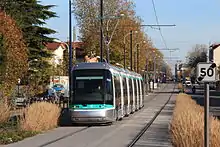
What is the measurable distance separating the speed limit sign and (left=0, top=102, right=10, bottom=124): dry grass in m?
14.6

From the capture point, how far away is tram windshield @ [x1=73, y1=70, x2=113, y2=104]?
84.8 feet

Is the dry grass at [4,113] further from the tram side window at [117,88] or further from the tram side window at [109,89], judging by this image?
the tram side window at [117,88]

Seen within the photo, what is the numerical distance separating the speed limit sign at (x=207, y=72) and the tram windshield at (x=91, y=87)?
14.2 meters

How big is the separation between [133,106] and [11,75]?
8462mm

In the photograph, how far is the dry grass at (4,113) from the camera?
24.6 m

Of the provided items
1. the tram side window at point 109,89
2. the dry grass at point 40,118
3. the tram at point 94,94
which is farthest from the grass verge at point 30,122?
the tram side window at point 109,89

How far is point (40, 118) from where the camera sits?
934 inches

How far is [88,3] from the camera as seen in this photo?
71250 mm

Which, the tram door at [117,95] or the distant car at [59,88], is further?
the distant car at [59,88]

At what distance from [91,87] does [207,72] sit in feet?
48.0

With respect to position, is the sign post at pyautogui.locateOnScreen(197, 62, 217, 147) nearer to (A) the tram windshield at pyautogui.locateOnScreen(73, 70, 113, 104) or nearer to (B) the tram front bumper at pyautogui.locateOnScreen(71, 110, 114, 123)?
(B) the tram front bumper at pyautogui.locateOnScreen(71, 110, 114, 123)

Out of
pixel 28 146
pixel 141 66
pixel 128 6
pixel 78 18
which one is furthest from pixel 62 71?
pixel 28 146

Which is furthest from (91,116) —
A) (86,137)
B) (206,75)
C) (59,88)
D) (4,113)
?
(59,88)

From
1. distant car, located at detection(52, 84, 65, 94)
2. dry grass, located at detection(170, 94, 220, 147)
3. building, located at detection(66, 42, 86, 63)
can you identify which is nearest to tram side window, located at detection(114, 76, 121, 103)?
dry grass, located at detection(170, 94, 220, 147)
